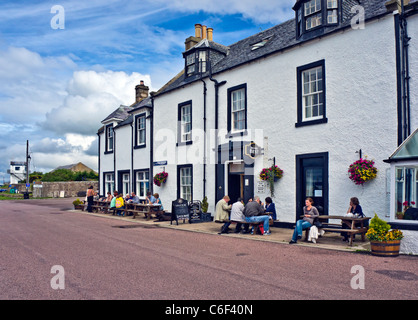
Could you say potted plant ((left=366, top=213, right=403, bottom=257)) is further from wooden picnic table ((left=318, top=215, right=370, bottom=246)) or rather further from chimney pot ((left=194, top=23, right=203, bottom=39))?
chimney pot ((left=194, top=23, right=203, bottom=39))

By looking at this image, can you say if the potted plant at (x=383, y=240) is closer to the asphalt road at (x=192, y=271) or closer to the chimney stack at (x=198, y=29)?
the asphalt road at (x=192, y=271)

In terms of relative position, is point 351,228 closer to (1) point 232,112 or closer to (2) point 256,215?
(2) point 256,215

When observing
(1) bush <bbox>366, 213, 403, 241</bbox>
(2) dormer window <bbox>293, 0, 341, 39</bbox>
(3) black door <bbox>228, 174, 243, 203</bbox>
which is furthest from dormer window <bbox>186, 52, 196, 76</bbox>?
(1) bush <bbox>366, 213, 403, 241</bbox>

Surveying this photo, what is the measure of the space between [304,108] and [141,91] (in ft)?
61.3

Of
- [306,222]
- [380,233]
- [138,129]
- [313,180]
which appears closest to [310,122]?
[313,180]

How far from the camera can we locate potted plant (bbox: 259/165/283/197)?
14.4 m

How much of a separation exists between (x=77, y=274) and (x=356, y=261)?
5.93 meters

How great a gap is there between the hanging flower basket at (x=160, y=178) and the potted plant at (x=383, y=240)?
528 inches

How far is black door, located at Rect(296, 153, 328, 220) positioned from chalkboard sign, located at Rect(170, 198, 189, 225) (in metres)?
5.15

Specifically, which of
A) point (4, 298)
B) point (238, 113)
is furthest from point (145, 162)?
point (4, 298)

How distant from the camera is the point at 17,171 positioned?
136m

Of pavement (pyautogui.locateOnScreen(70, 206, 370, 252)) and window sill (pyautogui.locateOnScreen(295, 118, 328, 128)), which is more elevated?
window sill (pyautogui.locateOnScreen(295, 118, 328, 128))

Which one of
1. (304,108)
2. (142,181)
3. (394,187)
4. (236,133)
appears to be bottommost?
(394,187)

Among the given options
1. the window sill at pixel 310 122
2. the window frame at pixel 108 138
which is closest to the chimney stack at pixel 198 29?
the window frame at pixel 108 138
